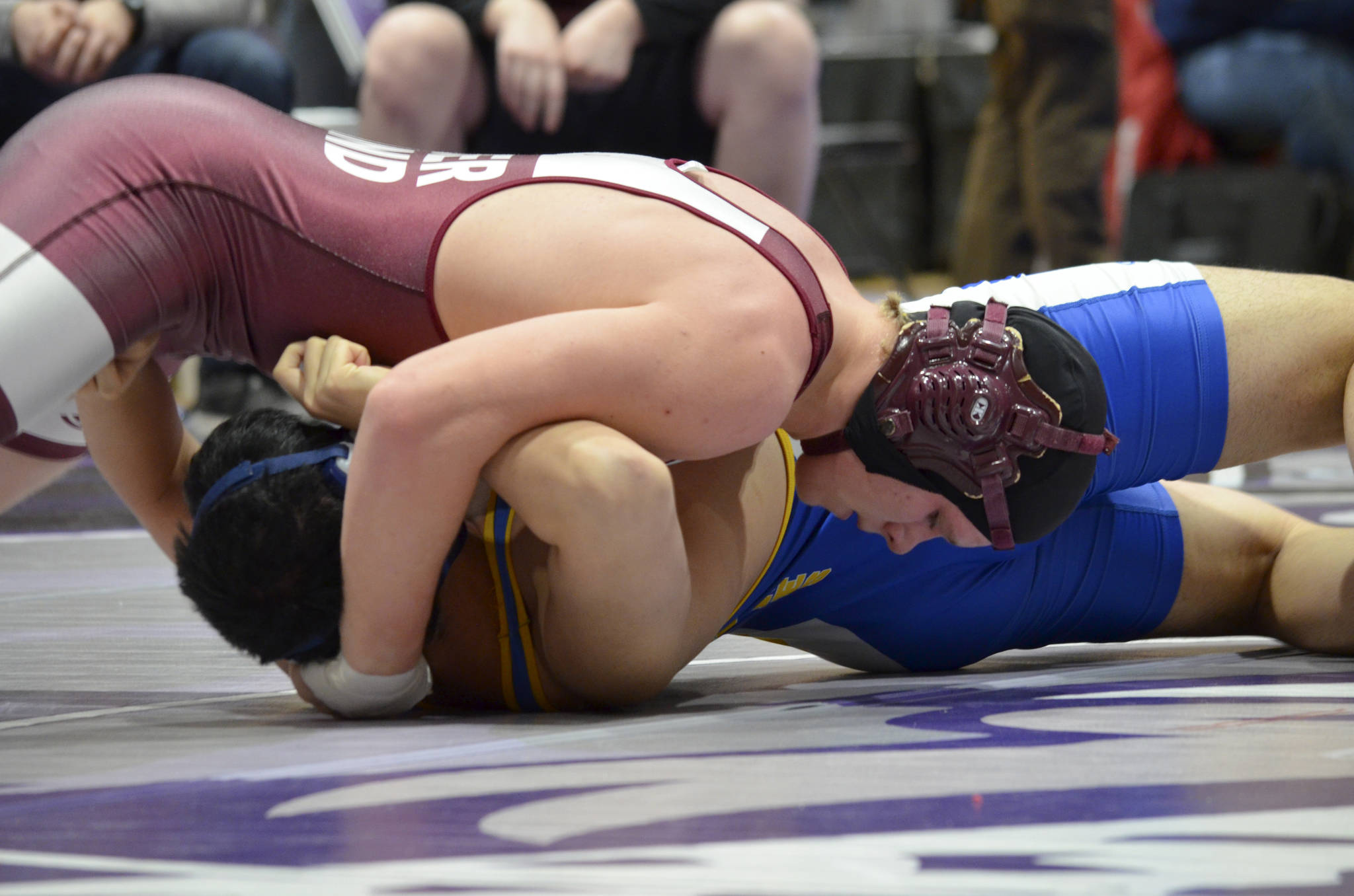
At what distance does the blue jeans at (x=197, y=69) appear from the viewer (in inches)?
136

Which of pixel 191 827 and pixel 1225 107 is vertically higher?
pixel 1225 107

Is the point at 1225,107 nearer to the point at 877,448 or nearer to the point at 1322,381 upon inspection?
the point at 1322,381

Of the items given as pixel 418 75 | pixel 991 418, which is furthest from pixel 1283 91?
pixel 991 418

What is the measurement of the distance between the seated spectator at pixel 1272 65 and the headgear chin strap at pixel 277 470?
4722 mm

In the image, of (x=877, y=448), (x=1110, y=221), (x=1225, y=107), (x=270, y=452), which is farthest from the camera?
(x=1110, y=221)

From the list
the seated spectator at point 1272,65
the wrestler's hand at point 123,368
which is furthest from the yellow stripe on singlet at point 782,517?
the seated spectator at point 1272,65

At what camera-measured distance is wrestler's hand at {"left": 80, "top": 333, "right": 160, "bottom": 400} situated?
163 cm

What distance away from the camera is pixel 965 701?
161 cm

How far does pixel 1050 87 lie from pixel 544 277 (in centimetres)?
317

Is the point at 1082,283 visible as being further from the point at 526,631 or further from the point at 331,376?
the point at 331,376

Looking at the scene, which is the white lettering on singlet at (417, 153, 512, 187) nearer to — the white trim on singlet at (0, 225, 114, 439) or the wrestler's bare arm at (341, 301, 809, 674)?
the wrestler's bare arm at (341, 301, 809, 674)

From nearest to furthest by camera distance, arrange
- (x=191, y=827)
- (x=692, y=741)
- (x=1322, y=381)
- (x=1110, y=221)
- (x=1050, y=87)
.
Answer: (x=191, y=827) < (x=692, y=741) < (x=1322, y=381) < (x=1050, y=87) < (x=1110, y=221)

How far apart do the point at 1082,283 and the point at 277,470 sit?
1.08m

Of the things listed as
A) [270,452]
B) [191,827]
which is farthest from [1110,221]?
[191,827]
